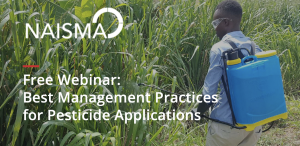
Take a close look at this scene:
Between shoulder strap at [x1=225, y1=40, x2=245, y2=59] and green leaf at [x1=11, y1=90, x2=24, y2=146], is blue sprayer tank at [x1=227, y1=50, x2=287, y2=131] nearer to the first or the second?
shoulder strap at [x1=225, y1=40, x2=245, y2=59]

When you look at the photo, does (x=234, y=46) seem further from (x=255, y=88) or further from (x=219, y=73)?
(x=255, y=88)

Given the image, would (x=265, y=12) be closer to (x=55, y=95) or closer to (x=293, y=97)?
(x=293, y=97)

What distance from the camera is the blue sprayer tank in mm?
2107

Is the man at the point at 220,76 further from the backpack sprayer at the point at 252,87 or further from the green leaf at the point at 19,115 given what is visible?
the green leaf at the point at 19,115

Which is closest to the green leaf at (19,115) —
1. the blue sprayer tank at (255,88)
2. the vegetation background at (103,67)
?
the vegetation background at (103,67)

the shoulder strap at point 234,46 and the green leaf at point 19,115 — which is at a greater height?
the shoulder strap at point 234,46

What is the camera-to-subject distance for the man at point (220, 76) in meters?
2.26

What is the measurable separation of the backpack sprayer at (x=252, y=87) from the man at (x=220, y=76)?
8 centimetres

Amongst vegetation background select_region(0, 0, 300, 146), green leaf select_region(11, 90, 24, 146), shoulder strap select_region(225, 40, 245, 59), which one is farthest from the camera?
vegetation background select_region(0, 0, 300, 146)

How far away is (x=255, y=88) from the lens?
213 cm

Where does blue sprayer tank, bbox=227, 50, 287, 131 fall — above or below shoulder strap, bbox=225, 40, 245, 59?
below

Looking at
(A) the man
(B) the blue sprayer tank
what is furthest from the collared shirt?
(B) the blue sprayer tank

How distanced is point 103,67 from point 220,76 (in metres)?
1.05

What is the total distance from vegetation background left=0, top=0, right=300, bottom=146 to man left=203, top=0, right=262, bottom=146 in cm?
46
